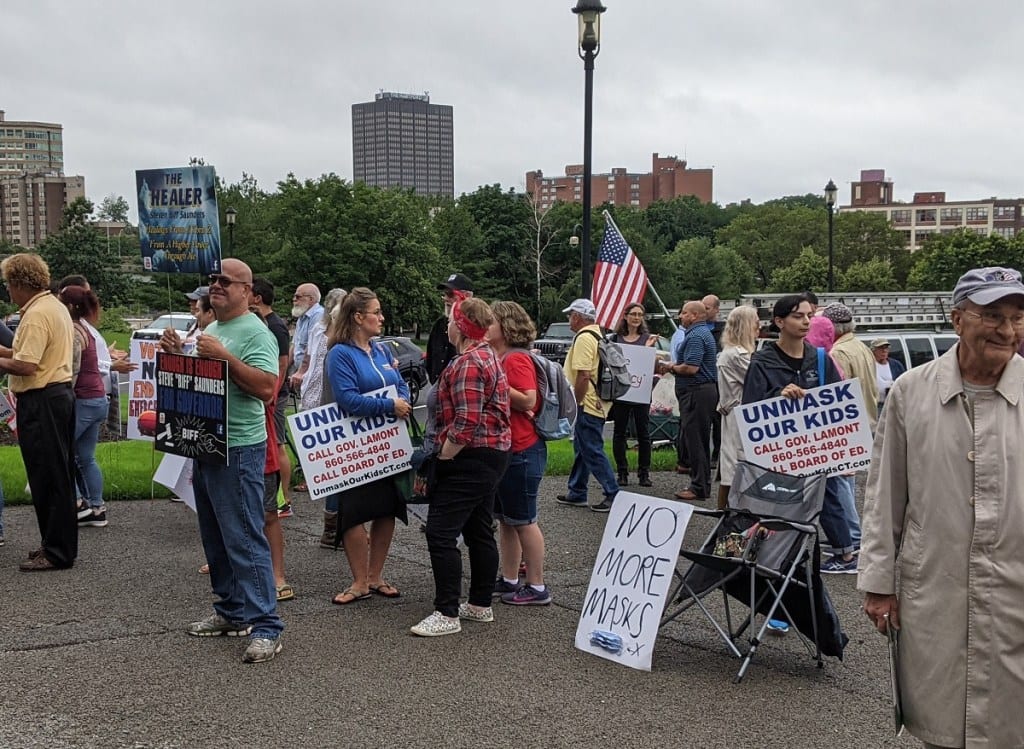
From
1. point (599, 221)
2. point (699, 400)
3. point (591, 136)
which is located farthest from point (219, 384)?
point (599, 221)

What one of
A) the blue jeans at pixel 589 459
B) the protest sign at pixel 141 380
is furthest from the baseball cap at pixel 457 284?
the protest sign at pixel 141 380

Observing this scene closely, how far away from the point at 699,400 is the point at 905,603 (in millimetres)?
7488

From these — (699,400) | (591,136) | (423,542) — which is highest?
(591,136)

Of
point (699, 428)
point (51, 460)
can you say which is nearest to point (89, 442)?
point (51, 460)

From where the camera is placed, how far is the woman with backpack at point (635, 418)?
37.0ft

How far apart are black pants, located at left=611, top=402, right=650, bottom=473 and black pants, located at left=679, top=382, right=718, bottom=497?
1.50 ft

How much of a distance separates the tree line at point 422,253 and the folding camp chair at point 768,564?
3458cm

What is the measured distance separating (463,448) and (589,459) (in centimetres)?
→ 388

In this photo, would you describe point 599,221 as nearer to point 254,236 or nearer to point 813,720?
point 254,236

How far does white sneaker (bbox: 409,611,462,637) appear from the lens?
6348 mm

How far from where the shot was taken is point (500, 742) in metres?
4.82

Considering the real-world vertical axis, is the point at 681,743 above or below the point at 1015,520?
below

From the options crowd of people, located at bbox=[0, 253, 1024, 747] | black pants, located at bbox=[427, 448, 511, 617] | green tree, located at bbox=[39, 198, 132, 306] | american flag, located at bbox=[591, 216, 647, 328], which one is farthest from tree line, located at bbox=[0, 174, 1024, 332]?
black pants, located at bbox=[427, 448, 511, 617]

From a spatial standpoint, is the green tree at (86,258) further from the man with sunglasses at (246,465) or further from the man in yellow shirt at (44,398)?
the man with sunglasses at (246,465)
